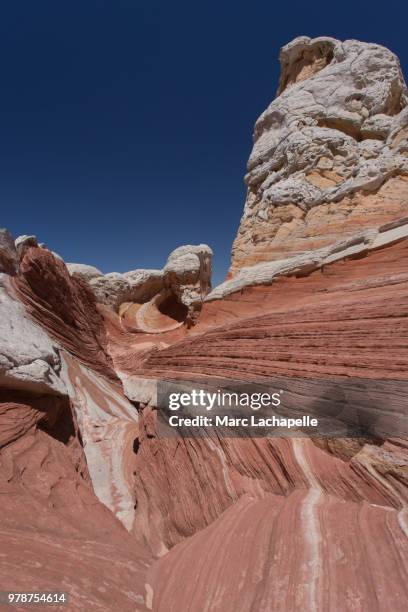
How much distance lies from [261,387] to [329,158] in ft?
28.3

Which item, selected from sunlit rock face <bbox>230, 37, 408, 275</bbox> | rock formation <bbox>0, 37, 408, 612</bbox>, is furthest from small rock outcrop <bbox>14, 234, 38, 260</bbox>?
sunlit rock face <bbox>230, 37, 408, 275</bbox>

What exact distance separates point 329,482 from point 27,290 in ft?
24.3

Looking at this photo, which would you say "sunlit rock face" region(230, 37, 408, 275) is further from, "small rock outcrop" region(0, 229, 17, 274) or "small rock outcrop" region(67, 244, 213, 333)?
"small rock outcrop" region(67, 244, 213, 333)

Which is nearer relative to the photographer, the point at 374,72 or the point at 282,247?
the point at 282,247

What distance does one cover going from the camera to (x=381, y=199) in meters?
7.78

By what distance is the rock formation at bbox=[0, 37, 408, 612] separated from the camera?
239 centimetres

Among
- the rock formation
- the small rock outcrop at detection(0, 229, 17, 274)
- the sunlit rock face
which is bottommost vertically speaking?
the rock formation

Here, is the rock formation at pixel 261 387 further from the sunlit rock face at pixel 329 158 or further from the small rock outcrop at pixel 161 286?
the small rock outcrop at pixel 161 286

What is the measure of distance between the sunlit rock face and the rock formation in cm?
6

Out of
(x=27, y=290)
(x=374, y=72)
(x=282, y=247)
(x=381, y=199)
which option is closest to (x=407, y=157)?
(x=381, y=199)

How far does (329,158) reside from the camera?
31.9 ft

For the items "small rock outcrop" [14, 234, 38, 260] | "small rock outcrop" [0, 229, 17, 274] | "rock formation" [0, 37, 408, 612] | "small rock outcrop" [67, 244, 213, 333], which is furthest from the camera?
"small rock outcrop" [67, 244, 213, 333]

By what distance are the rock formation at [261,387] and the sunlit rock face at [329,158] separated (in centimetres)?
6

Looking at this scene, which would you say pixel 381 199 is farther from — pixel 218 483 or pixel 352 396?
pixel 218 483
